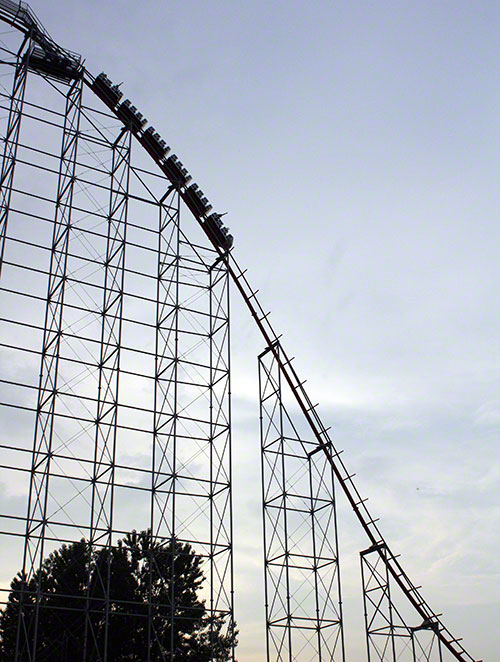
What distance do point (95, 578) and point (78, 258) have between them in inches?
422

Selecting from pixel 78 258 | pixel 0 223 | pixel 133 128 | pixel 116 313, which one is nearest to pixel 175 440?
pixel 116 313

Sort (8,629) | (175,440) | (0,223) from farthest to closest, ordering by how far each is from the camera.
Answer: (8,629) → (175,440) → (0,223)

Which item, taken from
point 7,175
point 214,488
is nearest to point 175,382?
point 214,488

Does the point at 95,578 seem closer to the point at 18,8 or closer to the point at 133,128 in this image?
the point at 133,128

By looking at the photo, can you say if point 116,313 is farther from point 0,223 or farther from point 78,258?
point 0,223

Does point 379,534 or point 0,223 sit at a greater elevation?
point 0,223

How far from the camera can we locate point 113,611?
77.5 feet

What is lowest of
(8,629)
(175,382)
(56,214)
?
(8,629)

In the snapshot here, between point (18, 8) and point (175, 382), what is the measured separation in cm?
1182

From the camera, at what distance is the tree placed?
2433cm

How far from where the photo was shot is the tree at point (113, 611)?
958 inches

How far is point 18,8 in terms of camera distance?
23.5 meters

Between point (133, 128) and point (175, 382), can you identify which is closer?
point (175, 382)

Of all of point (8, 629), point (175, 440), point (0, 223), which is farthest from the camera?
point (8, 629)
